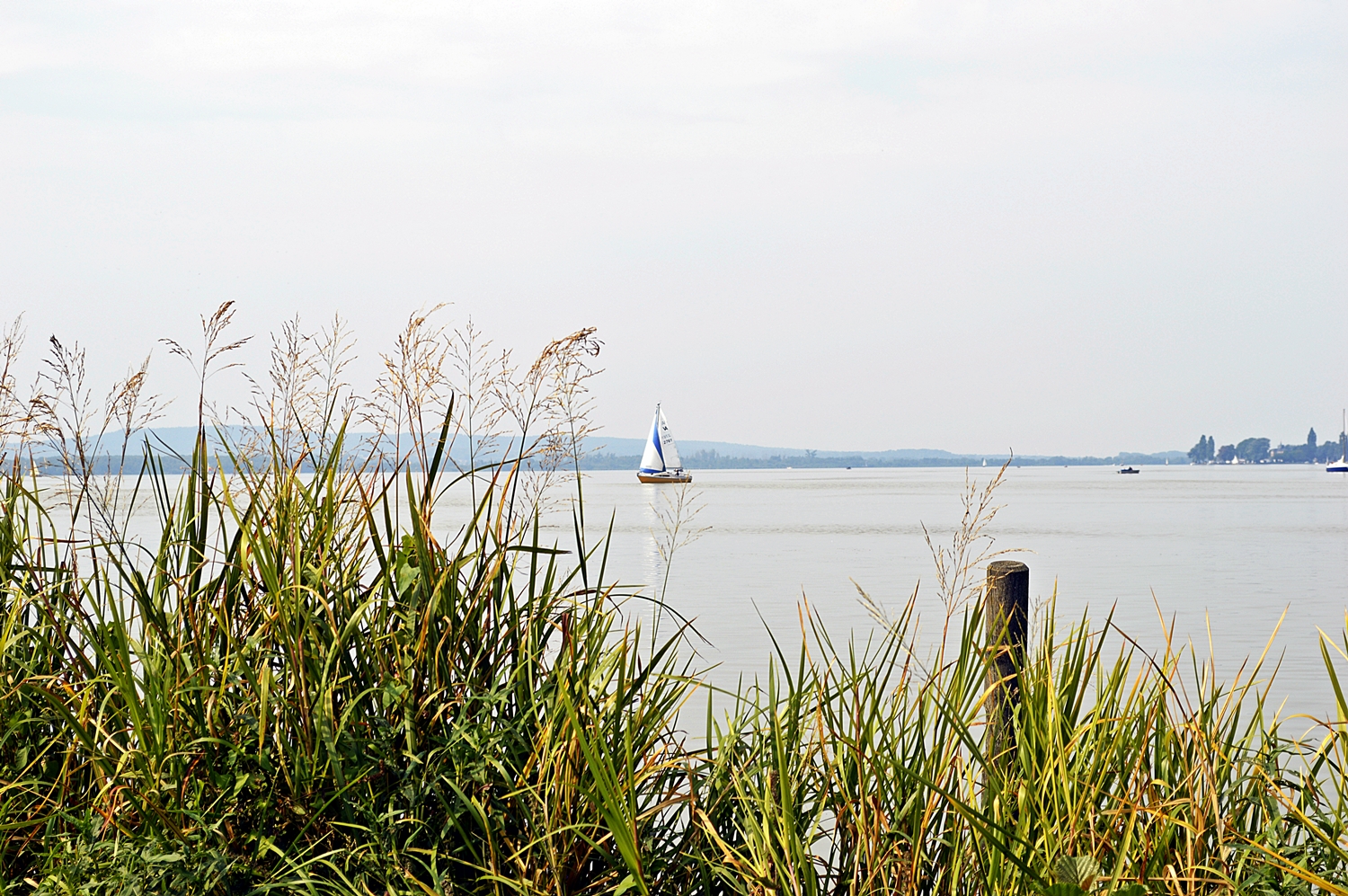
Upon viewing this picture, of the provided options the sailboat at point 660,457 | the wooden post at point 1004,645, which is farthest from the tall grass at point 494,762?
the sailboat at point 660,457

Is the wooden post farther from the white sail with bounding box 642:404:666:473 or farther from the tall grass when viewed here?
the white sail with bounding box 642:404:666:473

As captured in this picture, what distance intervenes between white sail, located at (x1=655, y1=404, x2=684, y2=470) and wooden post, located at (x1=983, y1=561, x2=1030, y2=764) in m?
70.6

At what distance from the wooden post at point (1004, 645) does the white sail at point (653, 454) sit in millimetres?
75475

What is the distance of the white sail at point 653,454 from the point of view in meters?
81.8

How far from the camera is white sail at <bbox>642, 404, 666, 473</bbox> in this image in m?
81.8

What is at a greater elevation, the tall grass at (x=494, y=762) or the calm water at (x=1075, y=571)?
the tall grass at (x=494, y=762)

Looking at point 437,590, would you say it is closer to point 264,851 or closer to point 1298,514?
point 264,851

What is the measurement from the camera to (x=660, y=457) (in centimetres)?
8631

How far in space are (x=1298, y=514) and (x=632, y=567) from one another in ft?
121

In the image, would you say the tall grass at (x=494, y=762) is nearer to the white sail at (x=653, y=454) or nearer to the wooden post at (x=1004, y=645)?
the wooden post at (x=1004, y=645)

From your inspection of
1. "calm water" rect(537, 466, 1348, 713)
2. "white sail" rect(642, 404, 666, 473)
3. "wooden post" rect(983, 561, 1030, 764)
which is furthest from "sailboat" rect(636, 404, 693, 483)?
"wooden post" rect(983, 561, 1030, 764)

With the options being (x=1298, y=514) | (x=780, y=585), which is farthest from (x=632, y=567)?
(x=1298, y=514)

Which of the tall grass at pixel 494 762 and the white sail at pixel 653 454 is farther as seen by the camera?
the white sail at pixel 653 454

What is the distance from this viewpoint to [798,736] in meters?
3.10
